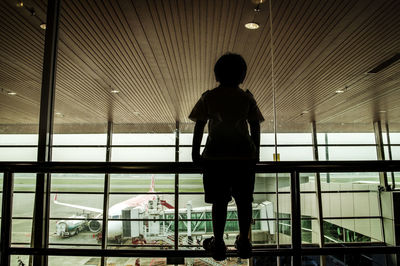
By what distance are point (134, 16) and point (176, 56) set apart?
1.13m

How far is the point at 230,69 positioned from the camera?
4.21ft

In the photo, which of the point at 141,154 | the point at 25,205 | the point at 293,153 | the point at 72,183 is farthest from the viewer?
the point at 293,153

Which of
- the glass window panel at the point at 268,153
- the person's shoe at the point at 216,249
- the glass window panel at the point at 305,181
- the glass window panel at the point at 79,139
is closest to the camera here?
the person's shoe at the point at 216,249

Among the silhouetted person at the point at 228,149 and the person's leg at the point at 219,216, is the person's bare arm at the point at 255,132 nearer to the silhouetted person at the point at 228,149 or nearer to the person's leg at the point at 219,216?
the silhouetted person at the point at 228,149

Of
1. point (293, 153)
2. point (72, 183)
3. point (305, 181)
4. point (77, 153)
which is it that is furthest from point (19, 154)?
point (293, 153)

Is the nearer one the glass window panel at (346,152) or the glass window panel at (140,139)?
the glass window panel at (140,139)

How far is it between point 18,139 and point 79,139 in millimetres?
470

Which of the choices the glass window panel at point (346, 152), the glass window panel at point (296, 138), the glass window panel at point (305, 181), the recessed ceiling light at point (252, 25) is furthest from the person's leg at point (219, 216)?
the recessed ceiling light at point (252, 25)

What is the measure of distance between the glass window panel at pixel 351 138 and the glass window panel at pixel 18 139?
3.35 metres

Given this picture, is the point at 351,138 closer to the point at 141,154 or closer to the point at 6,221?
the point at 141,154

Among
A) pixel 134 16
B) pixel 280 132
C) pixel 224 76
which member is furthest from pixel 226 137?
pixel 134 16

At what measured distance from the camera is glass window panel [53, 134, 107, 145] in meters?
2.22

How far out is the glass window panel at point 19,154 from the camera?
6.88ft

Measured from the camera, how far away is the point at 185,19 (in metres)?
3.45
